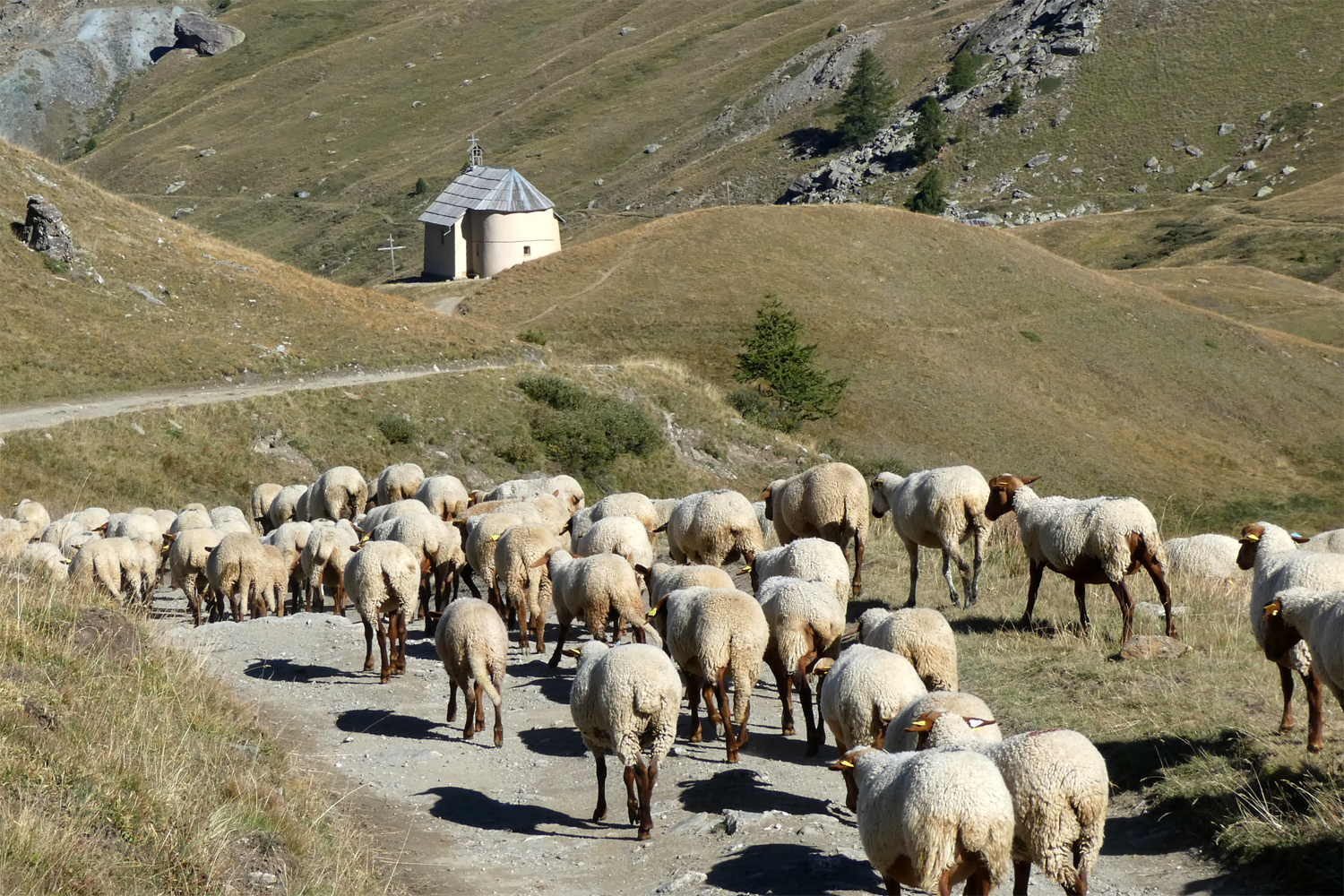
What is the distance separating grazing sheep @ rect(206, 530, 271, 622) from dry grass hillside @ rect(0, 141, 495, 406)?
21335mm

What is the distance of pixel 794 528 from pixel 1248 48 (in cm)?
14503

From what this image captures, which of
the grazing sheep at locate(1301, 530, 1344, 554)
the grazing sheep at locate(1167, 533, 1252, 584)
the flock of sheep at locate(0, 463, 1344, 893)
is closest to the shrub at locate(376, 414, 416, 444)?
the flock of sheep at locate(0, 463, 1344, 893)

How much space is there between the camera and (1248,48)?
462 ft

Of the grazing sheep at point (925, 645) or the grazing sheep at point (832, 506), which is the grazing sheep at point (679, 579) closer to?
the grazing sheep at point (925, 645)

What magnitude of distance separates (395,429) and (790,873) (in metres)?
32.1

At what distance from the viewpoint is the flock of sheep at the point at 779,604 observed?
25.5 feet

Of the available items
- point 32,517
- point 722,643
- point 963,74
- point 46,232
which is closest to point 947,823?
point 722,643

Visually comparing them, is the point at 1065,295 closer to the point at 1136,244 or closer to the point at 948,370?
the point at 948,370

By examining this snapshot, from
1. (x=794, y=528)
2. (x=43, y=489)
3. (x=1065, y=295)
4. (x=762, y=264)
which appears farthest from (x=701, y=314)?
(x=794, y=528)

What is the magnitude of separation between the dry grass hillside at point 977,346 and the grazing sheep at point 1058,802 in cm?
4559

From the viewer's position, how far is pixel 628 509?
64.4 ft

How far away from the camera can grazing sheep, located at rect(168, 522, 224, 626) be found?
19734 mm

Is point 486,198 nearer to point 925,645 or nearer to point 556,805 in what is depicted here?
A: point 556,805

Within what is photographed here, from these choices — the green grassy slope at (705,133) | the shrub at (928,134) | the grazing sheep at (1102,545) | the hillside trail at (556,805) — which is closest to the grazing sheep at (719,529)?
the hillside trail at (556,805)
